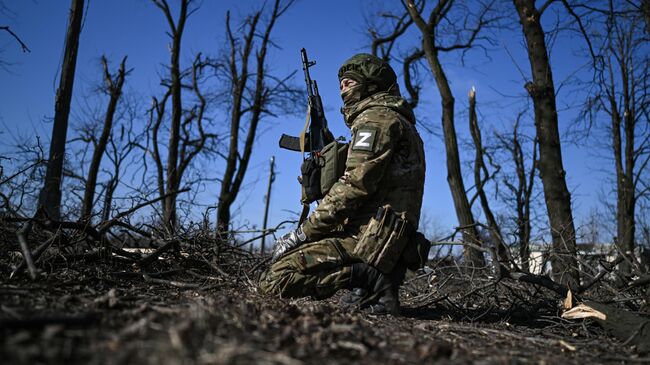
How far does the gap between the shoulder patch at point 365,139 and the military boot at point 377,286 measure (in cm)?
92

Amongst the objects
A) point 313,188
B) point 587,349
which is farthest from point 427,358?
point 313,188

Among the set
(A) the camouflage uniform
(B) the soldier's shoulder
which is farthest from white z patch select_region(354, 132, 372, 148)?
(B) the soldier's shoulder

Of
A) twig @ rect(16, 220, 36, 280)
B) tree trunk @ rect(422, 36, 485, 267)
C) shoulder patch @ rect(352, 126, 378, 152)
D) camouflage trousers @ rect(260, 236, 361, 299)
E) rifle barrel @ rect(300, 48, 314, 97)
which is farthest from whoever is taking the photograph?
tree trunk @ rect(422, 36, 485, 267)

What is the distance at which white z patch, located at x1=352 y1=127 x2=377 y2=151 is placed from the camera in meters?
3.59

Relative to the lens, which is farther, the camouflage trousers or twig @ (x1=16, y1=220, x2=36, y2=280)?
the camouflage trousers

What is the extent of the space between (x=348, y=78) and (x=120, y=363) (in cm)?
320

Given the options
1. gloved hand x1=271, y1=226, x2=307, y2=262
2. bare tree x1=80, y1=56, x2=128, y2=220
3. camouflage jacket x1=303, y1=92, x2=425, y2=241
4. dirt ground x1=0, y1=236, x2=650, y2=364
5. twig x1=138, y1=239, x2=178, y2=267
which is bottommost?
dirt ground x1=0, y1=236, x2=650, y2=364

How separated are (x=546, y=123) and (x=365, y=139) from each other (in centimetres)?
464

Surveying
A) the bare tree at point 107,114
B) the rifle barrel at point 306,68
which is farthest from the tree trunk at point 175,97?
the rifle barrel at point 306,68

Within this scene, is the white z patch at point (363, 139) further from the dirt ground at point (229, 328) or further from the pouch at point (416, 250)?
the dirt ground at point (229, 328)

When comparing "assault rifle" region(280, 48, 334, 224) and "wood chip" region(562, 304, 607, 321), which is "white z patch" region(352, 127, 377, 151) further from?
"wood chip" region(562, 304, 607, 321)

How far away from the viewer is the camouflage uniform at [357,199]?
11.8 ft

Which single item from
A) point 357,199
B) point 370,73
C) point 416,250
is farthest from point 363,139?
point 416,250

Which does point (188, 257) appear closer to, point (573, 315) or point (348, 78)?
point (348, 78)
